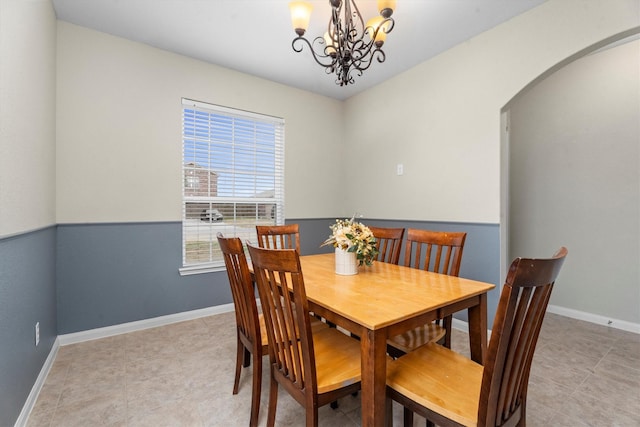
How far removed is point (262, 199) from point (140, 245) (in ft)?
4.43

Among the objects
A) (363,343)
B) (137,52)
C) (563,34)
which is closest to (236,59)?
(137,52)

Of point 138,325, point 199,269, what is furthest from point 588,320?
point 138,325

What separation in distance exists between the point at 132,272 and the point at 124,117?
4.71ft

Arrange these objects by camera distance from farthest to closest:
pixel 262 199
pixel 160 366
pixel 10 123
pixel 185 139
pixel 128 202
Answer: pixel 262 199
pixel 185 139
pixel 128 202
pixel 160 366
pixel 10 123

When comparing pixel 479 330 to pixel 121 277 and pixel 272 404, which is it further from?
pixel 121 277

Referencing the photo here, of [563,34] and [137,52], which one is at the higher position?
[137,52]

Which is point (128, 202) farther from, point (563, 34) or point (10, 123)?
point (563, 34)

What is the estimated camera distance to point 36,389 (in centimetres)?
171

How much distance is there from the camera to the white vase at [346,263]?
5.53ft

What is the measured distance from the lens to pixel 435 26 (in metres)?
2.44

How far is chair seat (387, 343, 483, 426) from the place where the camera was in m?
0.94

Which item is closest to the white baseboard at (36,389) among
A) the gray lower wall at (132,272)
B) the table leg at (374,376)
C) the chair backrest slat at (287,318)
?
the gray lower wall at (132,272)

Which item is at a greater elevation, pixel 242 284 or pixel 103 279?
pixel 242 284

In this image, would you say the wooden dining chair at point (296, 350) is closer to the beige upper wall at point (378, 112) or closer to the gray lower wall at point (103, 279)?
the gray lower wall at point (103, 279)
